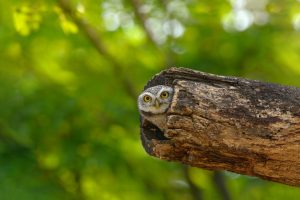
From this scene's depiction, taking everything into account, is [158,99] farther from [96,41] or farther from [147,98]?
[96,41]

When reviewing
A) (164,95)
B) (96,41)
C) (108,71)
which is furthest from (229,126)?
(108,71)

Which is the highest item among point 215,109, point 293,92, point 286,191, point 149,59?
point 149,59

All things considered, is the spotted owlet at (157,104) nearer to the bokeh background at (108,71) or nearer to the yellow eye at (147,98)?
the yellow eye at (147,98)

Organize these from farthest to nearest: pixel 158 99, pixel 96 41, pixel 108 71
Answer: pixel 108 71 < pixel 96 41 < pixel 158 99

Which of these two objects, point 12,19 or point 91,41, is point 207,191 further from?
point 12,19

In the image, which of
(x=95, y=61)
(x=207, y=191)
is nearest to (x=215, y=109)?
(x=95, y=61)

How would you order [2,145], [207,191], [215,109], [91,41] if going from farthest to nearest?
1. [207,191]
2. [91,41]
3. [2,145]
4. [215,109]

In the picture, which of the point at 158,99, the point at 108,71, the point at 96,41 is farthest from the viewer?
the point at 108,71

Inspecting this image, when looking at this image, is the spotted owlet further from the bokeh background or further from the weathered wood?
the bokeh background

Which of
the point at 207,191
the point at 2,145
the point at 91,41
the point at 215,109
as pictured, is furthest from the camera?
the point at 207,191
